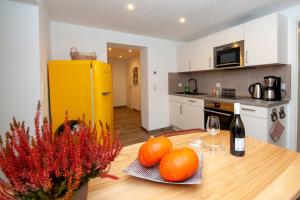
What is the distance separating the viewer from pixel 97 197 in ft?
1.96

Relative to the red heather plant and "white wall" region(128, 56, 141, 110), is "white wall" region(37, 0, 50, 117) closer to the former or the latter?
the red heather plant

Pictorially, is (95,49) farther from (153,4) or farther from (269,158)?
(269,158)

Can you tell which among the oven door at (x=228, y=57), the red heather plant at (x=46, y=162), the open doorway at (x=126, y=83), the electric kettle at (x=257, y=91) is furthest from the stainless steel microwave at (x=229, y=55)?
the open doorway at (x=126, y=83)

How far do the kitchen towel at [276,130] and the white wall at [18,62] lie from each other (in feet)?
9.28

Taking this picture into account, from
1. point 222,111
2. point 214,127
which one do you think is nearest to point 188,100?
point 222,111

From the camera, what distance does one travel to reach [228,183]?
0.66 m

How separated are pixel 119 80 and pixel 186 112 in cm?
514

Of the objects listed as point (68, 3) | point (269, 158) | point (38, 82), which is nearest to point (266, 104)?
point (269, 158)

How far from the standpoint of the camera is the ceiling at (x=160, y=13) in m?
2.26

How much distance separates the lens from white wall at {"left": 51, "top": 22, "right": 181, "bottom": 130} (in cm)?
311

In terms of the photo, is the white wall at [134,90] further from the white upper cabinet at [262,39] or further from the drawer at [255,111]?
the drawer at [255,111]

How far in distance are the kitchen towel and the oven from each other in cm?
54

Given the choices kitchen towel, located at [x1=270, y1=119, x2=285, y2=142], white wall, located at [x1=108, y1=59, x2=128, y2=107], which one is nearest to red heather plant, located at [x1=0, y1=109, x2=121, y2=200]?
kitchen towel, located at [x1=270, y1=119, x2=285, y2=142]

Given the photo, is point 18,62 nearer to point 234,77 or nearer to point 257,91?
point 257,91
